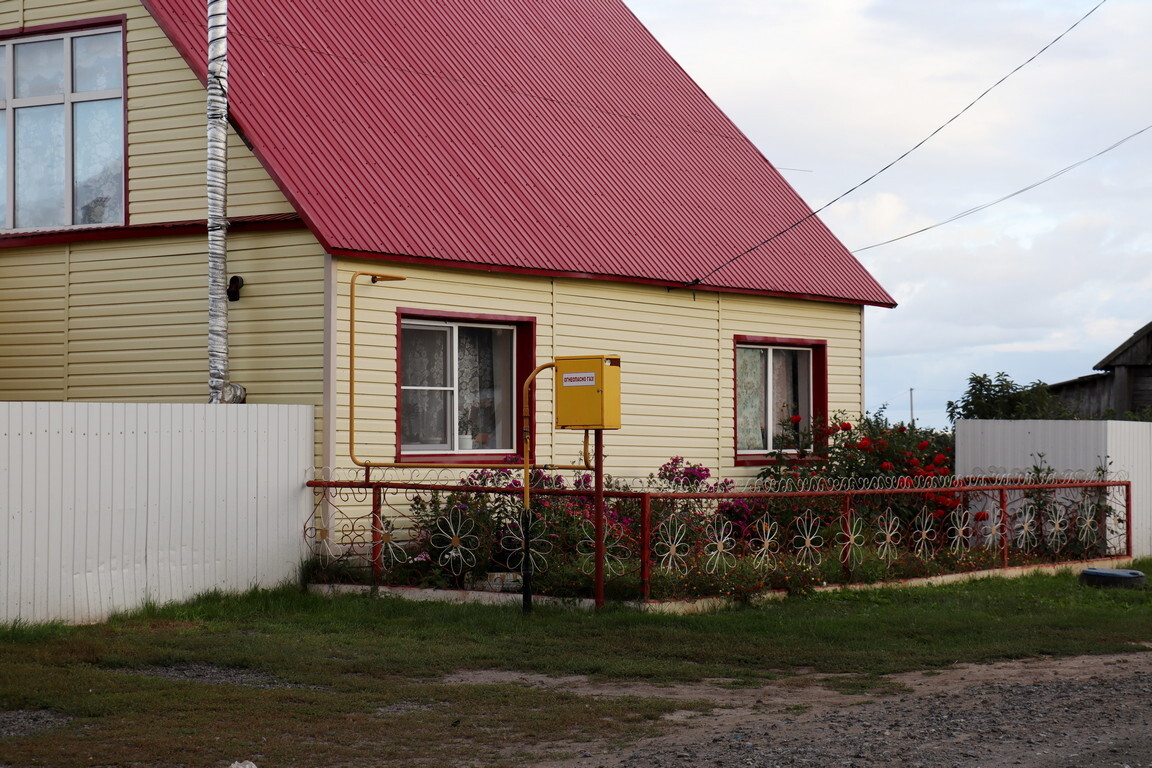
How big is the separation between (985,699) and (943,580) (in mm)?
5830

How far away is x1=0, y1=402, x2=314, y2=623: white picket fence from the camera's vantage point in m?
10.8

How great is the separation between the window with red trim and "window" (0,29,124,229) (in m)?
3.55

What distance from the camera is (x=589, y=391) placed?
1126 centimetres

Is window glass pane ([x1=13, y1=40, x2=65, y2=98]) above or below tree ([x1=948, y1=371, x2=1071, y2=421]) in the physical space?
above

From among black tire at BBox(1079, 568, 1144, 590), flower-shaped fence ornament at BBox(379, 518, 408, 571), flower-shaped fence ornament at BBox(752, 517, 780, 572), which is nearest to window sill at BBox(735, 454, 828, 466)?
black tire at BBox(1079, 568, 1144, 590)

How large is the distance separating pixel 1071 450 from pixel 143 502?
10.9 m

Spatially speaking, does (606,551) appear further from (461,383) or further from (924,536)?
(924,536)

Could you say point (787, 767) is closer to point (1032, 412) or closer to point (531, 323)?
point (531, 323)

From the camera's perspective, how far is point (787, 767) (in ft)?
21.0

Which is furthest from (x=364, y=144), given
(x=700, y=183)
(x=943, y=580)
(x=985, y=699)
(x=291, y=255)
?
(x=985, y=699)

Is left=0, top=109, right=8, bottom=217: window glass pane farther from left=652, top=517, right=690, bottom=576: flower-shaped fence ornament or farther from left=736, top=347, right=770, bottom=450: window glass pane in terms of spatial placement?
left=736, top=347, right=770, bottom=450: window glass pane

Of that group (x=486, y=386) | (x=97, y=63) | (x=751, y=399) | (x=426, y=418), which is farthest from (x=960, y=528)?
(x=97, y=63)

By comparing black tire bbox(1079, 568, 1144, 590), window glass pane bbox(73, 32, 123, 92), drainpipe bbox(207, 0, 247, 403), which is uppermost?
window glass pane bbox(73, 32, 123, 92)

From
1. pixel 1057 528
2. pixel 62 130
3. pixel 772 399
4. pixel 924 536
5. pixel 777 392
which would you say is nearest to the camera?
pixel 924 536
